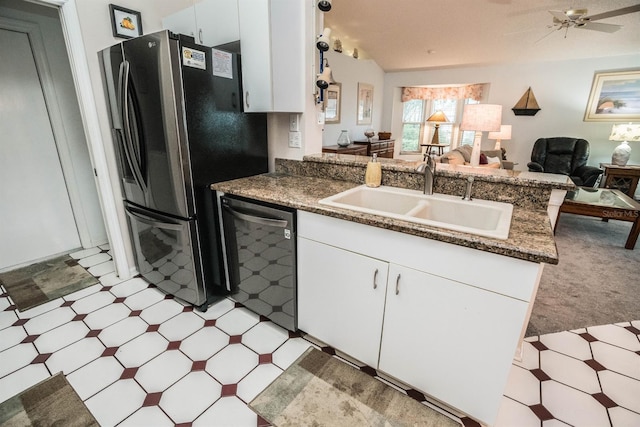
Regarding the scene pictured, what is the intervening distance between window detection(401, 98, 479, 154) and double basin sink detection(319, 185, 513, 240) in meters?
5.99

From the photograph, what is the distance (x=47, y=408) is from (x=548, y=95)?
7.47 meters

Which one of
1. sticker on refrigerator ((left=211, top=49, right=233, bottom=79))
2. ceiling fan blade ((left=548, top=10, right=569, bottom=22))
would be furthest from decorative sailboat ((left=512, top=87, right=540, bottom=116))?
sticker on refrigerator ((left=211, top=49, right=233, bottom=79))

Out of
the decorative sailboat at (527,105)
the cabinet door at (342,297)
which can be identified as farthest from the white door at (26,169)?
the decorative sailboat at (527,105)

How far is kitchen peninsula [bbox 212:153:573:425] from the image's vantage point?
1.06m

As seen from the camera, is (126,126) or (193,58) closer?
(193,58)

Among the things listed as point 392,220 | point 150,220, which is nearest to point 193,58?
point 150,220

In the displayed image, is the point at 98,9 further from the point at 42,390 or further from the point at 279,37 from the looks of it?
the point at 42,390

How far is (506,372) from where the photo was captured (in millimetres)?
1114

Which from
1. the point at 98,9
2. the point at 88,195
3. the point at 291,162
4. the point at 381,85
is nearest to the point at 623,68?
the point at 381,85

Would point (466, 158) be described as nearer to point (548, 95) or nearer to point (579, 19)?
point (579, 19)

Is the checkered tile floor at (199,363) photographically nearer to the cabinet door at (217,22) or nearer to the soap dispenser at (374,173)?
the soap dispenser at (374,173)

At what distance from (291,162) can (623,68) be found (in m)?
6.17

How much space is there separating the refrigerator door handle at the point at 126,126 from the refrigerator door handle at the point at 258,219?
63 centimetres

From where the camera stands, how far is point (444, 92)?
6578 millimetres
